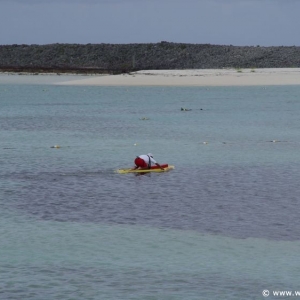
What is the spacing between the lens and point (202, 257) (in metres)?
14.4

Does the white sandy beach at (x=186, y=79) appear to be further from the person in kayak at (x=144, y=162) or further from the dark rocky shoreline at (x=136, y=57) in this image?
the person in kayak at (x=144, y=162)

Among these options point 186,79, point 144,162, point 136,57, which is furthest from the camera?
point 136,57

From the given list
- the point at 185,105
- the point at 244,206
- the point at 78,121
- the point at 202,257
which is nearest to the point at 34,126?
the point at 78,121

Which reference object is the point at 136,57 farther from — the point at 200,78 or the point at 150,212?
the point at 150,212

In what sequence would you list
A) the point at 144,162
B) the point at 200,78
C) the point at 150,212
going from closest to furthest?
1. the point at 150,212
2. the point at 144,162
3. the point at 200,78

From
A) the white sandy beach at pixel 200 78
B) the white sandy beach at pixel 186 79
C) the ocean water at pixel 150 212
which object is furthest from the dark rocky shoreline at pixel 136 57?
the ocean water at pixel 150 212

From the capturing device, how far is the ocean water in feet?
43.2

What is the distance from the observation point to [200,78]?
3182 inches

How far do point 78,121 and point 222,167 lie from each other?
19.0 m

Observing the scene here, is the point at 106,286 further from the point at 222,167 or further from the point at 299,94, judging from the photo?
the point at 299,94

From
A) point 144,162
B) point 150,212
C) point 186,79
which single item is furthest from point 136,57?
point 150,212

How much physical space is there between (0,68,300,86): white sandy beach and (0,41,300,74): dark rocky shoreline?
815 centimetres

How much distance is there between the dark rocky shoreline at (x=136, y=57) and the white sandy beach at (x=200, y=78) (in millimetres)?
9167

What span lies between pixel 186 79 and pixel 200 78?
1245 millimetres
